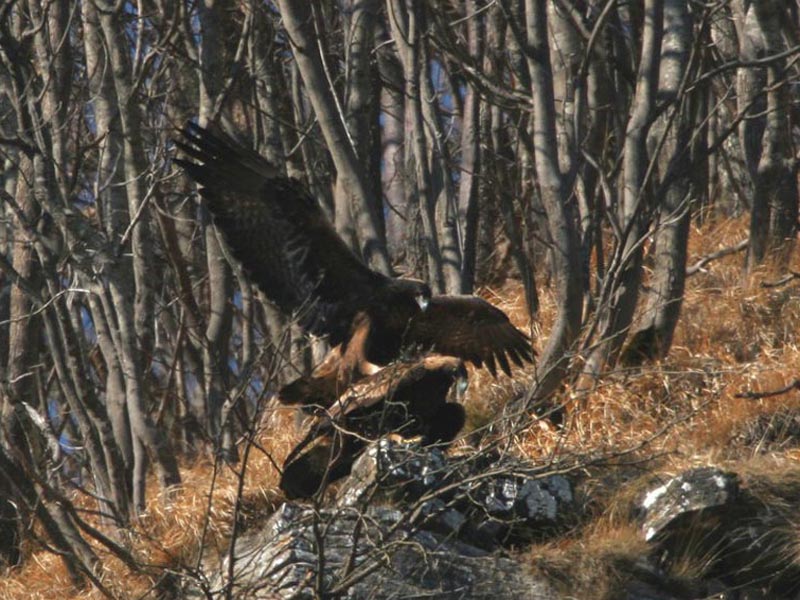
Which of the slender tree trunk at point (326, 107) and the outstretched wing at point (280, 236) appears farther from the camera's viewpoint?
the slender tree trunk at point (326, 107)

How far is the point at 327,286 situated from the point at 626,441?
64.2 inches

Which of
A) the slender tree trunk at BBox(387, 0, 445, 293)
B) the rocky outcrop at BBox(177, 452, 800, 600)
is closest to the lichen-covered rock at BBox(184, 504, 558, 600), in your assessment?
the rocky outcrop at BBox(177, 452, 800, 600)

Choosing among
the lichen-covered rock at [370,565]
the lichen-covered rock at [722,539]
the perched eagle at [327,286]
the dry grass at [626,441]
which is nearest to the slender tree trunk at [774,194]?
the dry grass at [626,441]

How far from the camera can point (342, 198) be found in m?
8.60

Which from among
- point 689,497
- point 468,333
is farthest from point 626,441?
point 689,497

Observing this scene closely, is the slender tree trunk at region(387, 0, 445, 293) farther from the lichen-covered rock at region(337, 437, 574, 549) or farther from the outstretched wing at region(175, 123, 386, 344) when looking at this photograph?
the lichen-covered rock at region(337, 437, 574, 549)

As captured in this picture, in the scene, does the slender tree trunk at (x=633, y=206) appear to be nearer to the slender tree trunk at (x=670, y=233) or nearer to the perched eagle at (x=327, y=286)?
the slender tree trunk at (x=670, y=233)

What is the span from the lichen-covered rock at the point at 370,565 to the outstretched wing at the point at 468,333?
1608mm

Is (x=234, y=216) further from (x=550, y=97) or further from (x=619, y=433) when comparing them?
(x=619, y=433)

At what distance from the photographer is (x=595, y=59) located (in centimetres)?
870

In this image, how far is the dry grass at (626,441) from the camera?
21.9 ft

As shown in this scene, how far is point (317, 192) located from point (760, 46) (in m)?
3.07

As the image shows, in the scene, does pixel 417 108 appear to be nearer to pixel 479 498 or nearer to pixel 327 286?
pixel 327 286

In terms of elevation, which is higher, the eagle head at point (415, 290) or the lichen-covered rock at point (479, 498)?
the eagle head at point (415, 290)
